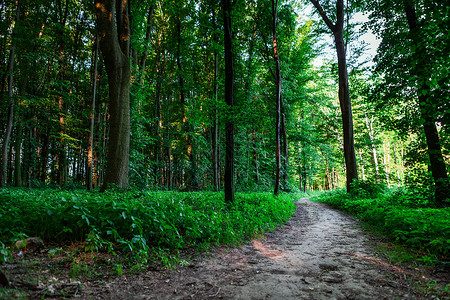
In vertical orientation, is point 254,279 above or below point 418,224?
below

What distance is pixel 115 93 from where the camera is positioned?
7242mm

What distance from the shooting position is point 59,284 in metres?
2.16

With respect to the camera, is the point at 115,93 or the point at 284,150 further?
the point at 284,150

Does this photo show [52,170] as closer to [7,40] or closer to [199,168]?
[7,40]

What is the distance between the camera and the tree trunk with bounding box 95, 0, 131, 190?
6838 mm

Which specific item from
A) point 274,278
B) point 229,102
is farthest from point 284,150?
point 274,278

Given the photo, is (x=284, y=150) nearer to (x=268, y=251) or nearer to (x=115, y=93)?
(x=115, y=93)

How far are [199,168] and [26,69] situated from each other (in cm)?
1262

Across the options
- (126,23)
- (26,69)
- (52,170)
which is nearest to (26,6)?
(26,69)

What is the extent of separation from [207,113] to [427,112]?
625 centimetres

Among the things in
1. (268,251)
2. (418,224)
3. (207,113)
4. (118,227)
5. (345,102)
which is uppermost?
(345,102)

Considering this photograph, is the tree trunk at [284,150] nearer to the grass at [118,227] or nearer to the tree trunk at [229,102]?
the tree trunk at [229,102]

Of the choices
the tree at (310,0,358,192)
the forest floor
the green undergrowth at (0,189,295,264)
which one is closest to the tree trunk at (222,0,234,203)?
the green undergrowth at (0,189,295,264)

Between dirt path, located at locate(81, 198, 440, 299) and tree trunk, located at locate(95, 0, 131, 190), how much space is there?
4705mm
